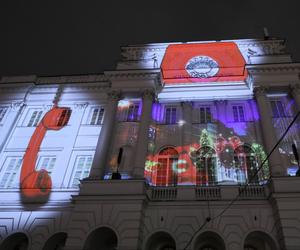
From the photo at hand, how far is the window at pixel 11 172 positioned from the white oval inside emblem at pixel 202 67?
56.1ft

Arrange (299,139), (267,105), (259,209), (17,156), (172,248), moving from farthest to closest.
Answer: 1. (17,156)
2. (267,105)
3. (299,139)
4. (172,248)
5. (259,209)

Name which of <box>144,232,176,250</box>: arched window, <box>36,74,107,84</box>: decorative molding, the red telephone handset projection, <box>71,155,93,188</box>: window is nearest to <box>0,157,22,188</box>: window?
the red telephone handset projection

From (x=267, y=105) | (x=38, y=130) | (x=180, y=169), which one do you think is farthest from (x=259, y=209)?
(x=38, y=130)

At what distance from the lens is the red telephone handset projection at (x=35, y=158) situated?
76.1 feet

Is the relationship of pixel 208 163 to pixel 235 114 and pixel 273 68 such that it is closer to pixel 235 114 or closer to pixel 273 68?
pixel 235 114

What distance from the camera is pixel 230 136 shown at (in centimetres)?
2331

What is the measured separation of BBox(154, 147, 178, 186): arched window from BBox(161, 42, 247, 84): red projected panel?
7200 mm

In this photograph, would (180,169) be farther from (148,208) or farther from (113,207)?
(113,207)

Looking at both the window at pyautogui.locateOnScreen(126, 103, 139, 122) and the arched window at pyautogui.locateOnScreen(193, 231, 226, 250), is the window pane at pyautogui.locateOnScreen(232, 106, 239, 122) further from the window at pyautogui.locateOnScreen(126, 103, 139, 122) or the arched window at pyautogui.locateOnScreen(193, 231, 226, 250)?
the arched window at pyautogui.locateOnScreen(193, 231, 226, 250)

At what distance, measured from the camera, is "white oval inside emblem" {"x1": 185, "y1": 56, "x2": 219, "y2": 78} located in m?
27.0

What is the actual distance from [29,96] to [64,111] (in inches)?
171

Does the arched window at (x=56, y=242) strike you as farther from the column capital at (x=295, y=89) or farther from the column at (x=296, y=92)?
the column capital at (x=295, y=89)

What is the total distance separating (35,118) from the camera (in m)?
28.1

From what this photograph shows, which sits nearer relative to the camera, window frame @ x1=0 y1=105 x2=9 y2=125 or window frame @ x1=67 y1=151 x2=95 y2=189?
window frame @ x1=67 y1=151 x2=95 y2=189
